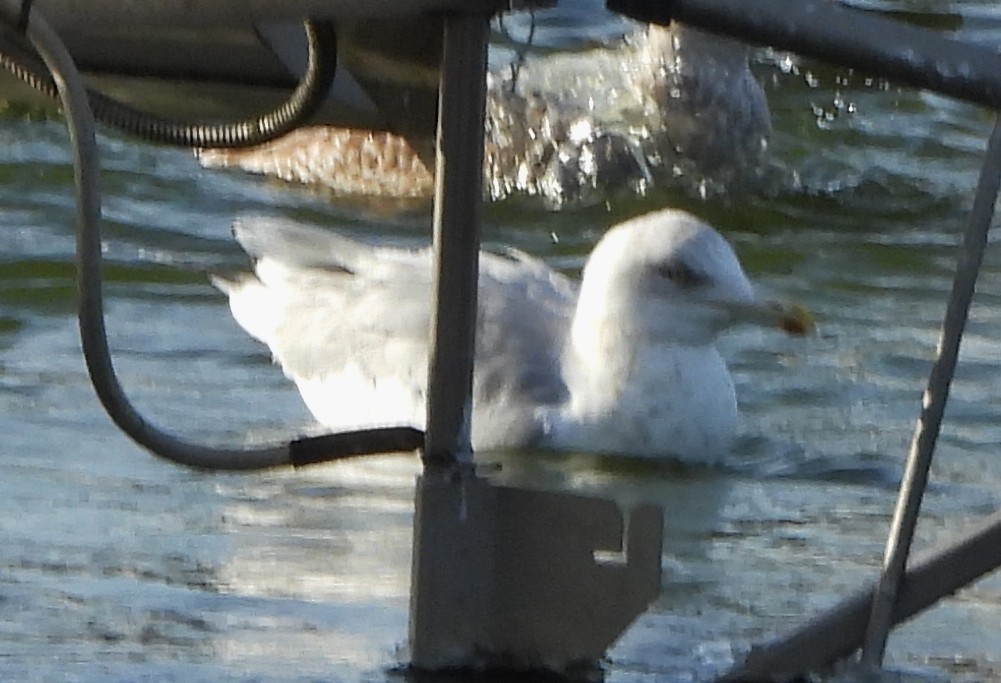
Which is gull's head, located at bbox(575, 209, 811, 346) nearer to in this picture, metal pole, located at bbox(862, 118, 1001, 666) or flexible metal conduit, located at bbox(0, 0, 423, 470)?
metal pole, located at bbox(862, 118, 1001, 666)

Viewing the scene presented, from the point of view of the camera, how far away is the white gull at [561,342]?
6711mm

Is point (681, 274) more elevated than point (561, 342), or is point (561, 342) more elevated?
point (681, 274)

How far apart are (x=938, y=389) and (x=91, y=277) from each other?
1276 millimetres

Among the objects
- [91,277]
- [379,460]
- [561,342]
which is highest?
[91,277]

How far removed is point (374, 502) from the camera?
576cm

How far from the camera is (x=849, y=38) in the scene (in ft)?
12.3

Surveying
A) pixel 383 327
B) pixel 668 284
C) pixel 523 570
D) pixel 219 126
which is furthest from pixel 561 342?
pixel 523 570

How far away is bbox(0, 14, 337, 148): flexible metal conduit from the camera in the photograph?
3.89 metres

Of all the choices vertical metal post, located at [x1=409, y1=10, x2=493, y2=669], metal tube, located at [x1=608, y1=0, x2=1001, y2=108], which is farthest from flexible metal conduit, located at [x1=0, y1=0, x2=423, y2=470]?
metal tube, located at [x1=608, y1=0, x2=1001, y2=108]

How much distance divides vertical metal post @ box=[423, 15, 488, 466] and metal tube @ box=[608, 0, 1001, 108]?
0.24 m

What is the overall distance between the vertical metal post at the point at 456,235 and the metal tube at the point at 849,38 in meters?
0.24

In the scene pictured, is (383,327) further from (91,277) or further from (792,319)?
(91,277)

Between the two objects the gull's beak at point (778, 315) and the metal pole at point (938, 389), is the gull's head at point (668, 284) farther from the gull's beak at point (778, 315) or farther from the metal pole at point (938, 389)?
the metal pole at point (938, 389)

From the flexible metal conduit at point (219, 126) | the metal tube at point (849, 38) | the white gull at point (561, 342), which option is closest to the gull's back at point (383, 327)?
the white gull at point (561, 342)
